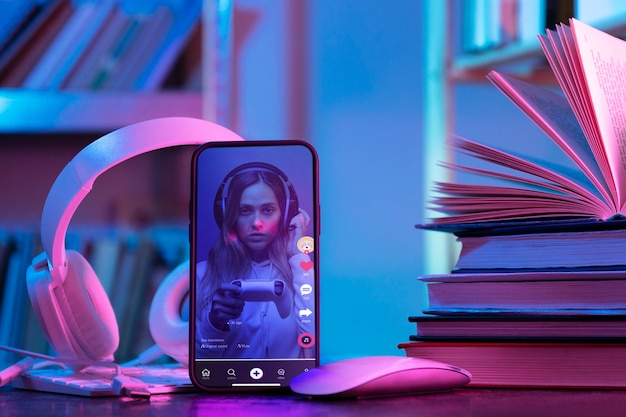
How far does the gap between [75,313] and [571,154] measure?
1.44 feet

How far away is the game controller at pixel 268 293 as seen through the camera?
2.12 ft

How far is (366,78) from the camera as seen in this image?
66.6 inches

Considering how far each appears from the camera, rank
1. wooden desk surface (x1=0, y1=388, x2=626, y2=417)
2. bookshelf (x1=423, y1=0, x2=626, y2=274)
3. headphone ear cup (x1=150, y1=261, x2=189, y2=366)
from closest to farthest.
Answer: wooden desk surface (x1=0, y1=388, x2=626, y2=417) → headphone ear cup (x1=150, y1=261, x2=189, y2=366) → bookshelf (x1=423, y1=0, x2=626, y2=274)

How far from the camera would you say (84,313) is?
0.71 meters

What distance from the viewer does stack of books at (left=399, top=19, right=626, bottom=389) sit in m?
0.65

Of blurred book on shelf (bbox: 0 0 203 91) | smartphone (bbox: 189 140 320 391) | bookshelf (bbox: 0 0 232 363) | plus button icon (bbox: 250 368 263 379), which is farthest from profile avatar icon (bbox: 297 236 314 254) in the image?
blurred book on shelf (bbox: 0 0 203 91)

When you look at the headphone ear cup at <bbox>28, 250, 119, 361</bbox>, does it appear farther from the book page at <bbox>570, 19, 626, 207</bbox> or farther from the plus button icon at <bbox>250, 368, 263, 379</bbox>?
the book page at <bbox>570, 19, 626, 207</bbox>

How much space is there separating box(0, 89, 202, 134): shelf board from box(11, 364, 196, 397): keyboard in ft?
2.43

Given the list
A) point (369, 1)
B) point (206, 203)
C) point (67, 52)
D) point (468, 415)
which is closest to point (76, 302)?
point (206, 203)

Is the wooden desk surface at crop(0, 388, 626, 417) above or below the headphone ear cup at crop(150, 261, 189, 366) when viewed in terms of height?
below

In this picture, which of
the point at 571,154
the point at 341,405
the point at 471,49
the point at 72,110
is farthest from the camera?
the point at 471,49

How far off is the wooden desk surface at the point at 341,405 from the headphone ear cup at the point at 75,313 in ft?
0.22

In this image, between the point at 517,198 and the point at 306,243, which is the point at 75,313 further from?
the point at 517,198

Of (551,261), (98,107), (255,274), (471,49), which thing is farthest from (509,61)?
(255,274)
